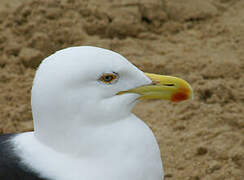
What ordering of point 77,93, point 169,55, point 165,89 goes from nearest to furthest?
point 77,93
point 165,89
point 169,55

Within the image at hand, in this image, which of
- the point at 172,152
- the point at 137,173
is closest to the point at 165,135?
the point at 172,152

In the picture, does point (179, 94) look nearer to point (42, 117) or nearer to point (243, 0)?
point (42, 117)

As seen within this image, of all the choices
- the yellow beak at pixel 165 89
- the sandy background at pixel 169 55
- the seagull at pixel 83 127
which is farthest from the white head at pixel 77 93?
the sandy background at pixel 169 55

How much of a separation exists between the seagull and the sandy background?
3.66 feet

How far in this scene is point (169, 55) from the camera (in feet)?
13.3

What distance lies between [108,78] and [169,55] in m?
2.19

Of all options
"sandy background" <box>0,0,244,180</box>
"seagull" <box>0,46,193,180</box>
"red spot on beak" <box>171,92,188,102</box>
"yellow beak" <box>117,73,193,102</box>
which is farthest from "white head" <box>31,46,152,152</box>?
"sandy background" <box>0,0,244,180</box>

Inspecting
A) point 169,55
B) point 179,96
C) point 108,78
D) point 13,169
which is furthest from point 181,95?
point 169,55

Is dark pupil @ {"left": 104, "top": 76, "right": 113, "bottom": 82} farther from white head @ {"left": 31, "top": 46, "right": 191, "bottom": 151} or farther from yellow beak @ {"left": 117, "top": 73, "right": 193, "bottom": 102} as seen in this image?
yellow beak @ {"left": 117, "top": 73, "right": 193, "bottom": 102}

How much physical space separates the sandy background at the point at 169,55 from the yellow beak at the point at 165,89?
0.97 m

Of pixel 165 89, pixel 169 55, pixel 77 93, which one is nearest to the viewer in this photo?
pixel 77 93

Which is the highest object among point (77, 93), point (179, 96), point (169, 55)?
point (77, 93)

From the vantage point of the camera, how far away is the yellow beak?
2.08m

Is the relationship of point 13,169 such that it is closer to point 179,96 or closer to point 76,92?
point 76,92
